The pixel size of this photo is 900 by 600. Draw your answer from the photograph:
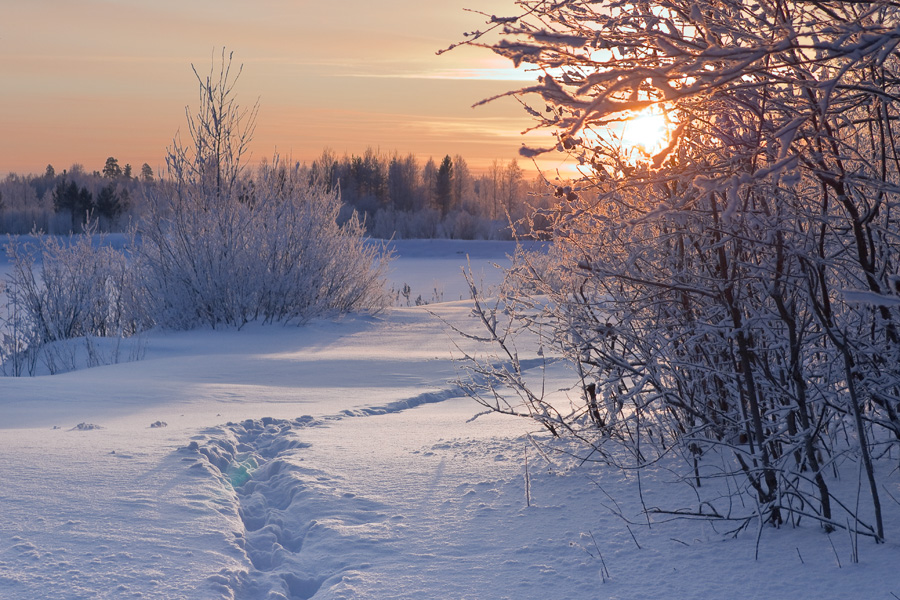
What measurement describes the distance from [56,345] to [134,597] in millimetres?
9636

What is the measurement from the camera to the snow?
109 inches

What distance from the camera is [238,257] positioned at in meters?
13.4

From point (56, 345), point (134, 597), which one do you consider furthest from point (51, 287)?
point (134, 597)

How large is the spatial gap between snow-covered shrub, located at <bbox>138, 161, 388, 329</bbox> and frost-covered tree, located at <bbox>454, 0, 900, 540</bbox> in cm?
986

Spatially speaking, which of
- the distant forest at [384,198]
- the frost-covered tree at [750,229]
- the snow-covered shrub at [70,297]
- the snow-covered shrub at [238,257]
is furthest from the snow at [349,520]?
the distant forest at [384,198]

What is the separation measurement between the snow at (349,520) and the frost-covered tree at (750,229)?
12.4 inches

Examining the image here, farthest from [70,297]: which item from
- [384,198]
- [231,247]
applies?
[384,198]

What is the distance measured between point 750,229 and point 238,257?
37.5 feet

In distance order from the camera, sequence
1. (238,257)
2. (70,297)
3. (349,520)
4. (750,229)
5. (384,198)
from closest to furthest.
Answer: (750,229)
(349,520)
(70,297)
(238,257)
(384,198)

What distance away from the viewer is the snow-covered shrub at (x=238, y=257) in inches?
527

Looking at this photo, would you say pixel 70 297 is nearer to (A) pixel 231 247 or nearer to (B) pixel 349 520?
(A) pixel 231 247

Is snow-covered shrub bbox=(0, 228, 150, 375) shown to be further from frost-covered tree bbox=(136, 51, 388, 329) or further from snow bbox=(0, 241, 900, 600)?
snow bbox=(0, 241, 900, 600)

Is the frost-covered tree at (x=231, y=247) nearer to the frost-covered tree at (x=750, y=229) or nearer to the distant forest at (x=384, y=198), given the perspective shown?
the frost-covered tree at (x=750, y=229)

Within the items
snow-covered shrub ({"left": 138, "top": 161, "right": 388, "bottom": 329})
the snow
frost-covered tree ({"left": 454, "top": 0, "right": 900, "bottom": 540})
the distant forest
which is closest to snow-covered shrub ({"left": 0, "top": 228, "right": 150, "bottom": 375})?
snow-covered shrub ({"left": 138, "top": 161, "right": 388, "bottom": 329})
